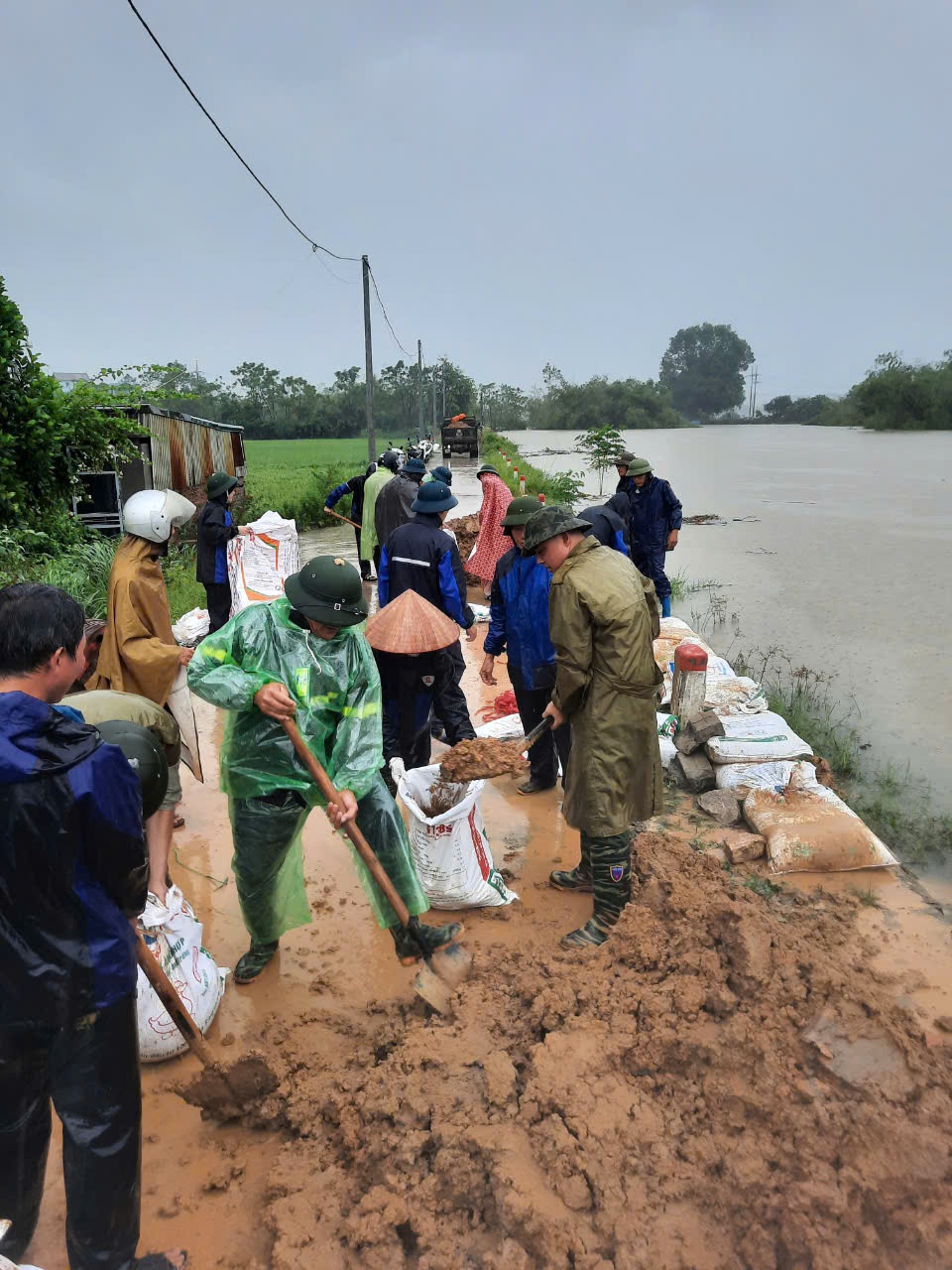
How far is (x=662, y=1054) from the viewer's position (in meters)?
2.38

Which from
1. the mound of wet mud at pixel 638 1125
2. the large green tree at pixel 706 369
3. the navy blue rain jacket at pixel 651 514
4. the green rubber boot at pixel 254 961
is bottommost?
the green rubber boot at pixel 254 961

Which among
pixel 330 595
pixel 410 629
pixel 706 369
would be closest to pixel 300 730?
pixel 330 595

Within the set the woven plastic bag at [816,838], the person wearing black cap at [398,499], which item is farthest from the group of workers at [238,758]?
the person wearing black cap at [398,499]

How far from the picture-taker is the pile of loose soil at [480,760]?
3.38 metres

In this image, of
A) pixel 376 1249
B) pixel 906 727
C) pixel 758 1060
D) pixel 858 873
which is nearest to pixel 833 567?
pixel 906 727

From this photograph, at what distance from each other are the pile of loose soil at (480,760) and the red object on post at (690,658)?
6.15ft

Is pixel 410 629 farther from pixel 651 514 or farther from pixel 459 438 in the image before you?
pixel 459 438

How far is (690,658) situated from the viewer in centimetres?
495

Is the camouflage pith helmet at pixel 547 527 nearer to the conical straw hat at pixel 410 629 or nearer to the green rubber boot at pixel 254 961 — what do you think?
the conical straw hat at pixel 410 629

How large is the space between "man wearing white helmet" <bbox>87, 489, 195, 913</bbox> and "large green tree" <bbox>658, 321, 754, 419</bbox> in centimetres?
11198

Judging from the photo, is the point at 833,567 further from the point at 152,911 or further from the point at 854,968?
the point at 152,911

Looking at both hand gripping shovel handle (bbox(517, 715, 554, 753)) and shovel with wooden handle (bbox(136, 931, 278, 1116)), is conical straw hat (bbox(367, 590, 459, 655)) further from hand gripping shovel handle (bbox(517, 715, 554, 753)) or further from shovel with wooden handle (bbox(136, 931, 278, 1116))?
shovel with wooden handle (bbox(136, 931, 278, 1116))

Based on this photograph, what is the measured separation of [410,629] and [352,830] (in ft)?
5.04

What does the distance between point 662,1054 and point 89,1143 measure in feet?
5.10
